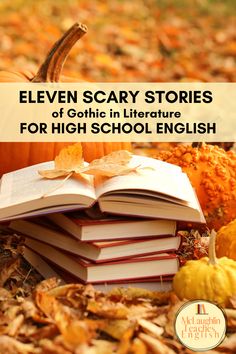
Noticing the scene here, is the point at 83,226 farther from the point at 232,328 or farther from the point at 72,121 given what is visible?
the point at 72,121

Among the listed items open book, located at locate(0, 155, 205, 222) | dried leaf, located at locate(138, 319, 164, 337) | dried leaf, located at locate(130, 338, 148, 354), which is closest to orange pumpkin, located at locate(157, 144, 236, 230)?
open book, located at locate(0, 155, 205, 222)

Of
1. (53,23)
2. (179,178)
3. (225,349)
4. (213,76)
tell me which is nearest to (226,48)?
(213,76)

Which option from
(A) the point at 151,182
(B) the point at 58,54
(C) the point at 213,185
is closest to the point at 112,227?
(A) the point at 151,182

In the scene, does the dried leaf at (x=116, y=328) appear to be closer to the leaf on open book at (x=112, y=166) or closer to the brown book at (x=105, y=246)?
the brown book at (x=105, y=246)

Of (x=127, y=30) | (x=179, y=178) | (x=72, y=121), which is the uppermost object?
(x=127, y=30)

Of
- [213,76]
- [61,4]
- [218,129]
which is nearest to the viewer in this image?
[218,129]

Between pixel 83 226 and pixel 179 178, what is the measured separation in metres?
0.36

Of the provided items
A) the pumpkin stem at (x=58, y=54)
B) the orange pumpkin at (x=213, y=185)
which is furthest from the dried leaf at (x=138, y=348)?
the pumpkin stem at (x=58, y=54)

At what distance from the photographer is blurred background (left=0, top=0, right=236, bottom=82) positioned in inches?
266

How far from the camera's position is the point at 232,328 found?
1.98m

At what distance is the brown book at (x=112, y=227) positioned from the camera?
209 centimetres

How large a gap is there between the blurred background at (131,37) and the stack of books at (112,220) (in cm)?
410

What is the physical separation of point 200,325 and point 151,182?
0.43 meters

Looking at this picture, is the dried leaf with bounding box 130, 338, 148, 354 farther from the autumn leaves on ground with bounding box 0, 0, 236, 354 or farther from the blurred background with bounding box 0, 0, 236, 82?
the blurred background with bounding box 0, 0, 236, 82
